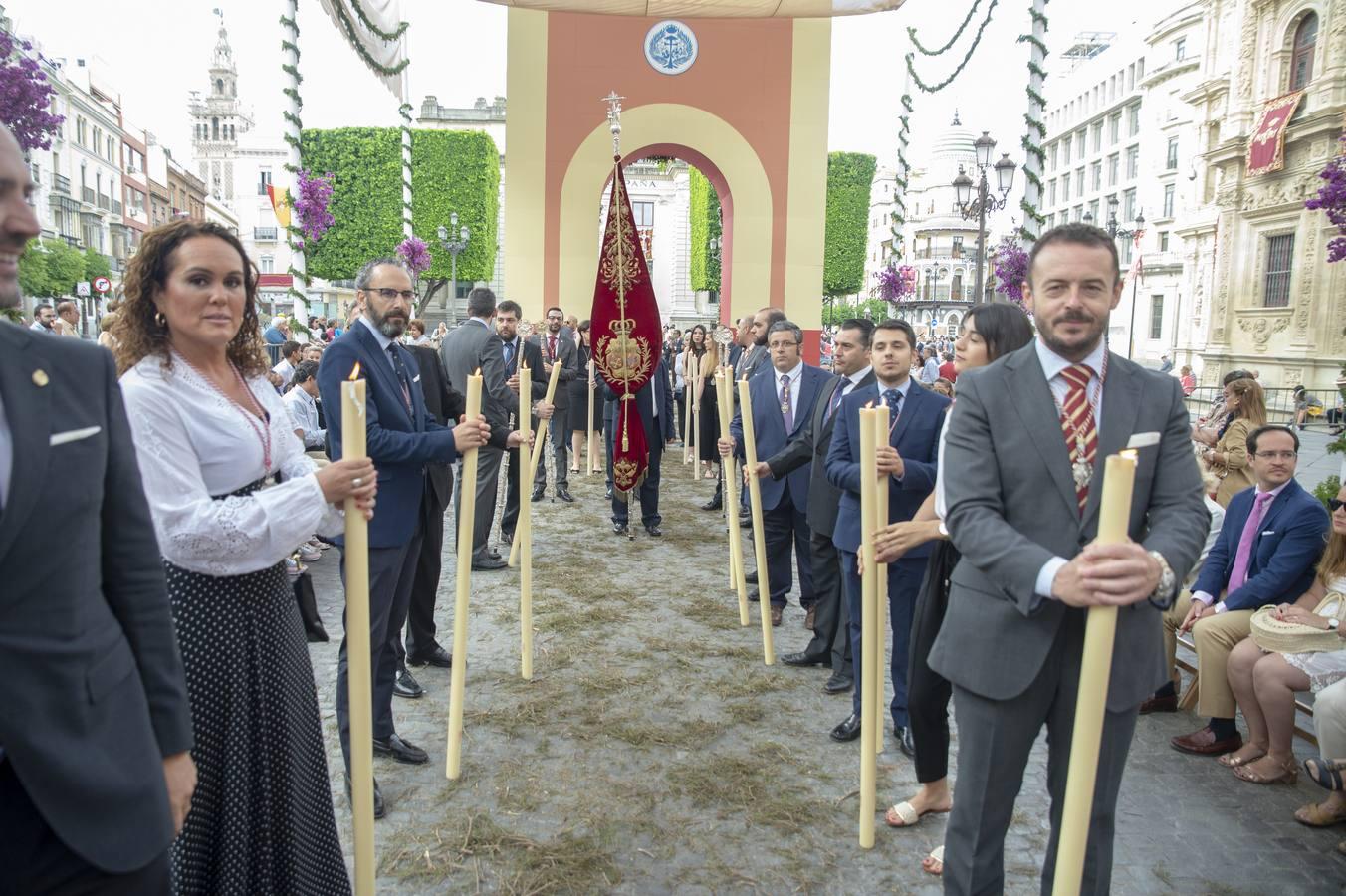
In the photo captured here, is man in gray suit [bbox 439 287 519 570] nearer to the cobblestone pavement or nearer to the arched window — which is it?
the cobblestone pavement

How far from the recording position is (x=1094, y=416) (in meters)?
2.32

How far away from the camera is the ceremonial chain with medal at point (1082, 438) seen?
2272 mm

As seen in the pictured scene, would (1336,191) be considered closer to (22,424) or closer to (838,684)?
(838,684)

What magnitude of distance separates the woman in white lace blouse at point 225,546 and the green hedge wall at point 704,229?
3515cm

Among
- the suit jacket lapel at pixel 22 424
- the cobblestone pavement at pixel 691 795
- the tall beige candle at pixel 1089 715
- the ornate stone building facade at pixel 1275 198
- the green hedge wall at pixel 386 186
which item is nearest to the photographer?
the suit jacket lapel at pixel 22 424

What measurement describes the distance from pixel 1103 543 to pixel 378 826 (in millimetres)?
2880

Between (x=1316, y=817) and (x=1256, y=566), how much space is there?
1.30m

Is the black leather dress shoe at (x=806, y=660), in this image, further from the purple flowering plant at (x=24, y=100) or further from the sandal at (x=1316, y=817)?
the purple flowering plant at (x=24, y=100)

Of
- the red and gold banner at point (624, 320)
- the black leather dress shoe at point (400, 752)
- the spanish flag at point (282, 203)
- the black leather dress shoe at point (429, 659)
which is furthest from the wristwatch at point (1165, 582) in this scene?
the spanish flag at point (282, 203)

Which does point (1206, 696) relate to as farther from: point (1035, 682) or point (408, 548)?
point (408, 548)

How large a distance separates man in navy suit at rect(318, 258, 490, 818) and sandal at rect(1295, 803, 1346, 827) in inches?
143

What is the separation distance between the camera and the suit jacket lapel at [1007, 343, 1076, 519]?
226cm

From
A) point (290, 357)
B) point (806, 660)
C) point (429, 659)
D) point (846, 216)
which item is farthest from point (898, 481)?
point (846, 216)

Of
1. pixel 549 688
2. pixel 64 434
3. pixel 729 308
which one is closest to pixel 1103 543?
pixel 64 434
